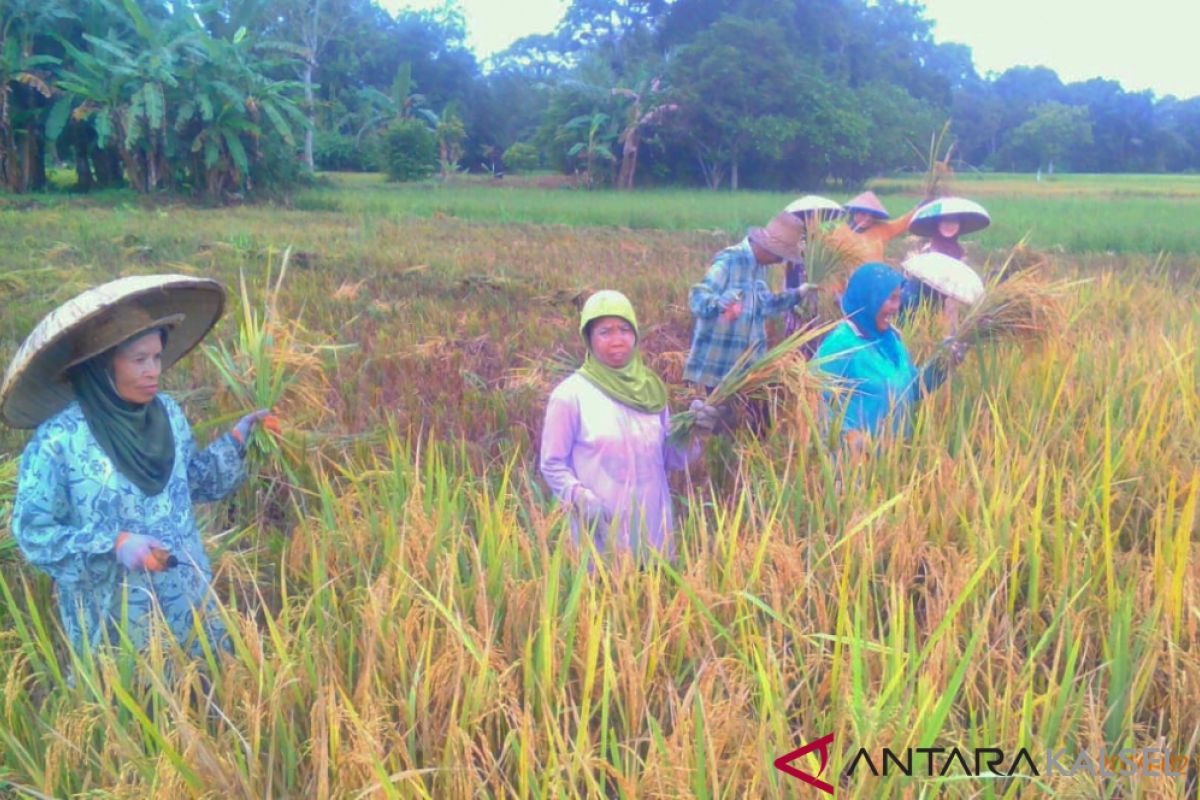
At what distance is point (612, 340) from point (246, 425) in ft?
3.26

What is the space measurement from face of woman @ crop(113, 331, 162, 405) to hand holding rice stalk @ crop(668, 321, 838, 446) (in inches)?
55.1

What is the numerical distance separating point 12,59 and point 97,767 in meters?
18.9

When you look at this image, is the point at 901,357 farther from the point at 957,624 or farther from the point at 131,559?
the point at 131,559

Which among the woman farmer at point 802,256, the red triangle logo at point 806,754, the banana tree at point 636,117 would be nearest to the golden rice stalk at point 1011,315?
the woman farmer at point 802,256

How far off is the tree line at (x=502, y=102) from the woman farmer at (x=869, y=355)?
3509mm

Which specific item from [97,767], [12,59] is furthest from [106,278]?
[12,59]

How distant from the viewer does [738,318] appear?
3.73m

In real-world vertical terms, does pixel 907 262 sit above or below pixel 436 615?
above

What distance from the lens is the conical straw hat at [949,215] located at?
173 inches

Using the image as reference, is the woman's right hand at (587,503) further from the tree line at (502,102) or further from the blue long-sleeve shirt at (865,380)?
the tree line at (502,102)

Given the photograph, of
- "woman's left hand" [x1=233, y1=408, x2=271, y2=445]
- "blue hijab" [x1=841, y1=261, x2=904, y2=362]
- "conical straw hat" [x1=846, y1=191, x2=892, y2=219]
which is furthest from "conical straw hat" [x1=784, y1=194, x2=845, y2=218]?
"woman's left hand" [x1=233, y1=408, x2=271, y2=445]

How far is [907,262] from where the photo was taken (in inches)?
143

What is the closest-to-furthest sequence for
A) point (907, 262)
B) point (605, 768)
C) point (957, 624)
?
point (605, 768)
point (957, 624)
point (907, 262)

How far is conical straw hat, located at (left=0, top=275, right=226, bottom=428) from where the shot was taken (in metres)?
1.89
